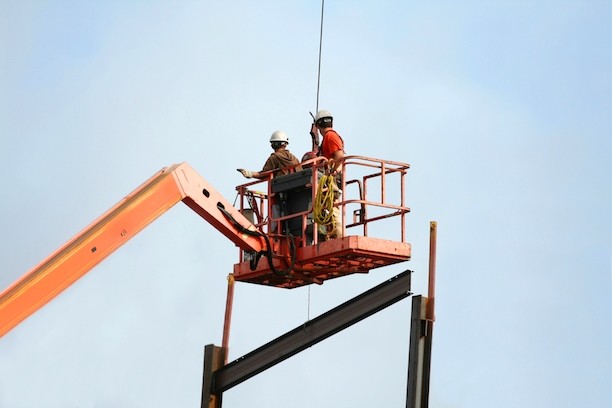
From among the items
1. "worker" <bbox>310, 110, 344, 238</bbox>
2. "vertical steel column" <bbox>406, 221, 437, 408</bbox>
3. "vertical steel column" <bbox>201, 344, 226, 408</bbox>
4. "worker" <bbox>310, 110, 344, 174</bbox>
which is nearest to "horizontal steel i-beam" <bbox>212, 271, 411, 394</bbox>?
"vertical steel column" <bbox>201, 344, 226, 408</bbox>

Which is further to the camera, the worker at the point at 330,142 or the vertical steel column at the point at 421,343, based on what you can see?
the worker at the point at 330,142

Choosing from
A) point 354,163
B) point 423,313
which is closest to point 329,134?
point 354,163

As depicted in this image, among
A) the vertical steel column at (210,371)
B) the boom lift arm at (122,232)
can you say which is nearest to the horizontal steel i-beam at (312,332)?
the vertical steel column at (210,371)

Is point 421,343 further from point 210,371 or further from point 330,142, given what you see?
point 210,371

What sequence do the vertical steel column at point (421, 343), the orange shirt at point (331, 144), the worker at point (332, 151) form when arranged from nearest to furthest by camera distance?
the vertical steel column at point (421, 343)
the worker at point (332, 151)
the orange shirt at point (331, 144)

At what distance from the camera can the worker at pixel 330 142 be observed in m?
32.8

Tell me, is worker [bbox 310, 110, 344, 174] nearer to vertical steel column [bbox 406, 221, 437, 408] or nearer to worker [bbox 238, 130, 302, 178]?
worker [bbox 238, 130, 302, 178]

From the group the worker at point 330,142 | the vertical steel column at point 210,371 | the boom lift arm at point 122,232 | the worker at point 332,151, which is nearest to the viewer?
the boom lift arm at point 122,232

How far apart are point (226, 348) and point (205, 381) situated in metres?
0.74

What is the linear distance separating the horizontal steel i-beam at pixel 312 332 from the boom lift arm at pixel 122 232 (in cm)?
183

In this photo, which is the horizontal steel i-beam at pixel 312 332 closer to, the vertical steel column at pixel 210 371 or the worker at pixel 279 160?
the vertical steel column at pixel 210 371

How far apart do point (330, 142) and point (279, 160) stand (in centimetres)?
118

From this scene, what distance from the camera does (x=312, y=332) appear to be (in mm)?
34406

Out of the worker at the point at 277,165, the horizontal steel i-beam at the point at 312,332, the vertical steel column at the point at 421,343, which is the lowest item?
the vertical steel column at the point at 421,343
